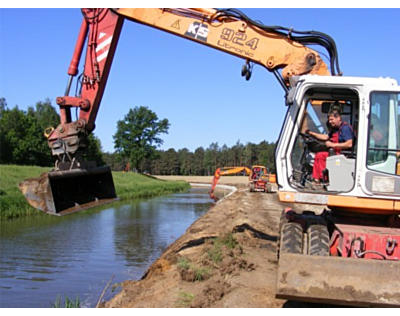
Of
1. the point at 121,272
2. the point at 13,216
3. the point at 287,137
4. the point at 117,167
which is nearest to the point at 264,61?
the point at 287,137

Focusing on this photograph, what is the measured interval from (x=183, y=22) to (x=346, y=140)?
12.8 ft

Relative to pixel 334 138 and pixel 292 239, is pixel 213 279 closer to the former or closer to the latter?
pixel 292 239

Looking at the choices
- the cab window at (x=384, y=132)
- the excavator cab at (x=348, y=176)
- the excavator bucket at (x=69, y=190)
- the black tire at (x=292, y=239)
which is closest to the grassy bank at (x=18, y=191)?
the excavator bucket at (x=69, y=190)

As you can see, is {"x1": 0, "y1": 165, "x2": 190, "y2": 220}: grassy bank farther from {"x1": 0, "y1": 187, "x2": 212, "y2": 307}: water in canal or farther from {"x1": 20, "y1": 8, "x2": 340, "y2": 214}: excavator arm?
{"x1": 20, "y1": 8, "x2": 340, "y2": 214}: excavator arm

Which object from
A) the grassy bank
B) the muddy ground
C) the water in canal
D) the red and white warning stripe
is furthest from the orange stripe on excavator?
the grassy bank

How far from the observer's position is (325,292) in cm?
450

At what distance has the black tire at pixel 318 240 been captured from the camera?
17.4 ft

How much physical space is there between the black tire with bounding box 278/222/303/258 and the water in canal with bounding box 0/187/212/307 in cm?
412

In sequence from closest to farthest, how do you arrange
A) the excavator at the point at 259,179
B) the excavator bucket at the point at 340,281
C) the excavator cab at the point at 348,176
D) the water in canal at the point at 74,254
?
the excavator bucket at the point at 340,281, the excavator cab at the point at 348,176, the water in canal at the point at 74,254, the excavator at the point at 259,179

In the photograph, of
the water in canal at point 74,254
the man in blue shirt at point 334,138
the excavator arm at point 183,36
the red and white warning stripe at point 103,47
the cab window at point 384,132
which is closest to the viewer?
the cab window at point 384,132

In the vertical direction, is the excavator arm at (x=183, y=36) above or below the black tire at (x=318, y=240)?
above

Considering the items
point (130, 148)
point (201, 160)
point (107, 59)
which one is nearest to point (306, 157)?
point (107, 59)

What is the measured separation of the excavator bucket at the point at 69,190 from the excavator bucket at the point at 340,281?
4259 millimetres

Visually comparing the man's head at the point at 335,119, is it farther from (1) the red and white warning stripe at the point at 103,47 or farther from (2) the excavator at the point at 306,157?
(1) the red and white warning stripe at the point at 103,47
